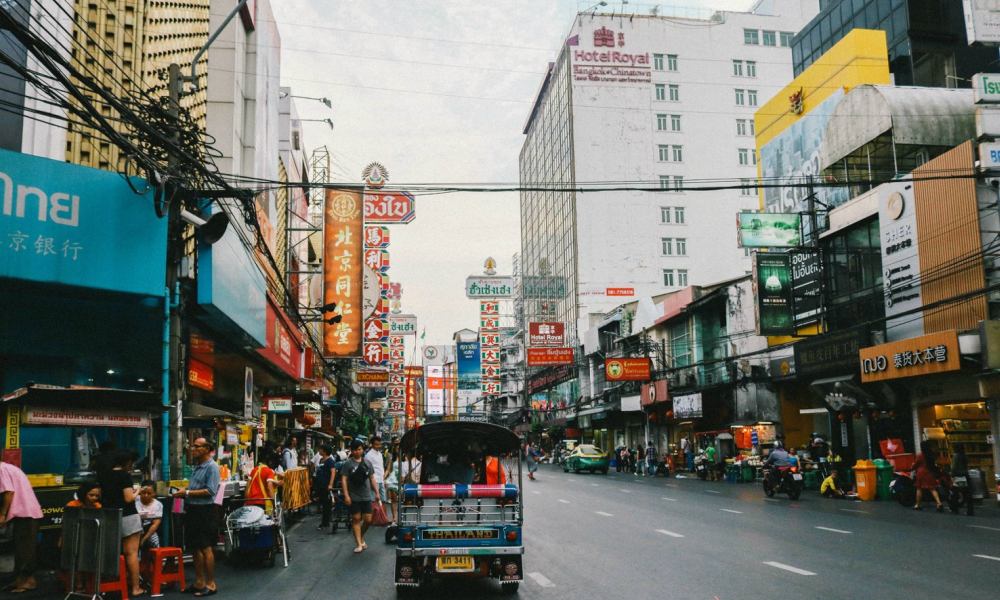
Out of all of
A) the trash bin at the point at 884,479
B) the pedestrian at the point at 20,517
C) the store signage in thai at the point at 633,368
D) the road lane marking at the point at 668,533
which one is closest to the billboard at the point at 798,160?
the store signage in thai at the point at 633,368

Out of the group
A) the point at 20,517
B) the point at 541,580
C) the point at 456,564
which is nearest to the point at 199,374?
the point at 20,517

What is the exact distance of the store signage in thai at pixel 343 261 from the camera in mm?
28781

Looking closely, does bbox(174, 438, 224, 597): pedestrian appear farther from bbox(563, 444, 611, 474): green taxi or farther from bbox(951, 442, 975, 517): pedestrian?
bbox(563, 444, 611, 474): green taxi

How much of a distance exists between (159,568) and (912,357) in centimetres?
2178

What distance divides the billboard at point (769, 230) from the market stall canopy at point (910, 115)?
11.7 ft

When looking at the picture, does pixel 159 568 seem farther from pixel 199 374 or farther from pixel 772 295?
pixel 772 295

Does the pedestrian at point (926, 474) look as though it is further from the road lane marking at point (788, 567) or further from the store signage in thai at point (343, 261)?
the store signage in thai at point (343, 261)

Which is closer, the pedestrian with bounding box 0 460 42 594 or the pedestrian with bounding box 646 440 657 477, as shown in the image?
the pedestrian with bounding box 0 460 42 594

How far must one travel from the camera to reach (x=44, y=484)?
38.3 feet

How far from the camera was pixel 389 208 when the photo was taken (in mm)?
32500

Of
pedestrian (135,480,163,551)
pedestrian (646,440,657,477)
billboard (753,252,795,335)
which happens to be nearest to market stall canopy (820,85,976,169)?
billboard (753,252,795,335)

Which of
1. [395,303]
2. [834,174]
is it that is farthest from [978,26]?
[395,303]

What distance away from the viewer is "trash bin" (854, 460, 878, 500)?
78.1 ft

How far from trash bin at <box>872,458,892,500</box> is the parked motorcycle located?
2196mm
